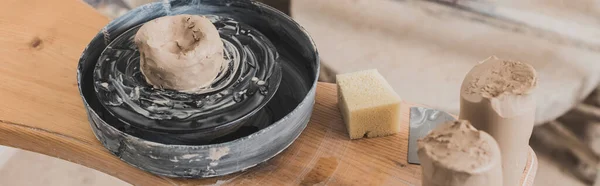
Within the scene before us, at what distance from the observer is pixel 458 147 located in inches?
31.4

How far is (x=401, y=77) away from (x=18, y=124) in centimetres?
125

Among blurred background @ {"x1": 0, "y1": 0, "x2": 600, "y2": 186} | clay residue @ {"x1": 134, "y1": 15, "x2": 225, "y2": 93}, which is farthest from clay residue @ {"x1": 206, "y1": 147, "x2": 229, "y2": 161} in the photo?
blurred background @ {"x1": 0, "y1": 0, "x2": 600, "y2": 186}

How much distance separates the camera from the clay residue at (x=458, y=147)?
2.55ft

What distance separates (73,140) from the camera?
1138 millimetres

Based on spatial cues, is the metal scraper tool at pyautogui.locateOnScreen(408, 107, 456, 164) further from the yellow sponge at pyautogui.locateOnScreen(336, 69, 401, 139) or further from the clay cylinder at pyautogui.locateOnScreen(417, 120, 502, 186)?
the clay cylinder at pyautogui.locateOnScreen(417, 120, 502, 186)

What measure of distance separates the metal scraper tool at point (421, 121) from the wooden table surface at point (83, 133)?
0.01 m

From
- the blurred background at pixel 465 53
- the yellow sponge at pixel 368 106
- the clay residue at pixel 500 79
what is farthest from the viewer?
the blurred background at pixel 465 53

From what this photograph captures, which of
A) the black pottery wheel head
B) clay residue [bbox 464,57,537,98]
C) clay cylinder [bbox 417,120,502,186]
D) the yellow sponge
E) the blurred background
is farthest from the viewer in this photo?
the blurred background

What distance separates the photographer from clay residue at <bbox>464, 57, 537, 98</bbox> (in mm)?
880

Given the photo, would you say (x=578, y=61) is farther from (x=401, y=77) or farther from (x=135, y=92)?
(x=135, y=92)

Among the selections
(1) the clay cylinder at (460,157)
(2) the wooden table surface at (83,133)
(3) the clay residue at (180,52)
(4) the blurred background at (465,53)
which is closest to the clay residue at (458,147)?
(1) the clay cylinder at (460,157)

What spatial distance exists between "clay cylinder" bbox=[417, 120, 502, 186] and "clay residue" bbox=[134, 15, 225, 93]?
473mm

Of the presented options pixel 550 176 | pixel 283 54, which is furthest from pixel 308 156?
pixel 550 176

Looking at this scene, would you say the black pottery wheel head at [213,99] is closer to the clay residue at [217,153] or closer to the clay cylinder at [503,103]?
the clay residue at [217,153]
